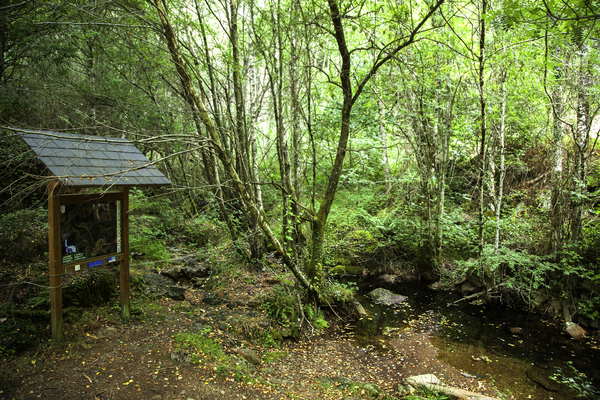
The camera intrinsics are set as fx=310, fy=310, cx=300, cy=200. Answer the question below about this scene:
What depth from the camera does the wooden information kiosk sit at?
13.0 ft

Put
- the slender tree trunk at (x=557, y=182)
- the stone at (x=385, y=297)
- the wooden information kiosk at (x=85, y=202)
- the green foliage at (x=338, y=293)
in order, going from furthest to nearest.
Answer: the stone at (x=385, y=297), the green foliage at (x=338, y=293), the slender tree trunk at (x=557, y=182), the wooden information kiosk at (x=85, y=202)

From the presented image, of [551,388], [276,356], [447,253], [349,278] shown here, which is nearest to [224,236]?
[349,278]

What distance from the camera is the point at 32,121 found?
8.02m

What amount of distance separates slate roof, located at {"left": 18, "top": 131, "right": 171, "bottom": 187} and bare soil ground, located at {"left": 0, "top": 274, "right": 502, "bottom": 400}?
7.51 feet

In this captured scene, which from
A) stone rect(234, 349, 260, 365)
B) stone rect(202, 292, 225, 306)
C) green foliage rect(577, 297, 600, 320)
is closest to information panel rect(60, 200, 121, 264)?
stone rect(202, 292, 225, 306)

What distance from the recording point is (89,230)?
4539 millimetres

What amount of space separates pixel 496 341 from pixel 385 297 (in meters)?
2.77

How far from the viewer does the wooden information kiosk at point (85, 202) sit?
398cm

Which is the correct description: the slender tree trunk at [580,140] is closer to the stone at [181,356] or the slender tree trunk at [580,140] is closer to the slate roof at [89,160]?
the stone at [181,356]

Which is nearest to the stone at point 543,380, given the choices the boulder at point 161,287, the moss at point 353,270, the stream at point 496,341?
the stream at point 496,341

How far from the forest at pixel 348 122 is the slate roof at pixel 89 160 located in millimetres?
480

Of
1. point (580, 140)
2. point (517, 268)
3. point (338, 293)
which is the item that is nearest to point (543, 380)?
point (517, 268)

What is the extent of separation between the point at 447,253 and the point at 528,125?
4.47 metres

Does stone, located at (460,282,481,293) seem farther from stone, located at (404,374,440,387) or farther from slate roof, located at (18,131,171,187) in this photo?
slate roof, located at (18,131,171,187)
